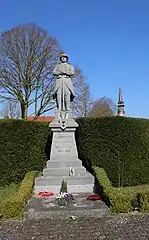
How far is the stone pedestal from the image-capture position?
25.8 feet

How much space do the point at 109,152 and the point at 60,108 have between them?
8.01 ft

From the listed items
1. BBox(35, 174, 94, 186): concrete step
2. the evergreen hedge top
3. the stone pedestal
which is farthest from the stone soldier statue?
BBox(35, 174, 94, 186): concrete step

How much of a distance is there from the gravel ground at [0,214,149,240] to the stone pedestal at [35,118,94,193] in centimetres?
256

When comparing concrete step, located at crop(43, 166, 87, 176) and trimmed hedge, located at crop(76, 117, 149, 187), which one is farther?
trimmed hedge, located at crop(76, 117, 149, 187)

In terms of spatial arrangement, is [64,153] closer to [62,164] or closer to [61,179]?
[62,164]

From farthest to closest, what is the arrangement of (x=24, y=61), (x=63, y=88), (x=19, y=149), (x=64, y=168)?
(x=24, y=61) < (x=19, y=149) < (x=63, y=88) < (x=64, y=168)

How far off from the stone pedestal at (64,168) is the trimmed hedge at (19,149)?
4.37 ft

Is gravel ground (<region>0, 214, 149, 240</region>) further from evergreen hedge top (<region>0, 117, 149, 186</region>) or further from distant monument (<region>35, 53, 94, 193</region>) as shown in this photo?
evergreen hedge top (<region>0, 117, 149, 186</region>)

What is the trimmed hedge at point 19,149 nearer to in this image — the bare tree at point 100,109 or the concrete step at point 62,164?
the concrete step at point 62,164

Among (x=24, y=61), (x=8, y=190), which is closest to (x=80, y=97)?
(x=24, y=61)

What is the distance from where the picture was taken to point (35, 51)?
2102cm

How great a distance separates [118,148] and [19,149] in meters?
3.73

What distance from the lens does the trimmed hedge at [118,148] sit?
927 centimetres

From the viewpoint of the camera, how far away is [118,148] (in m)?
9.26
